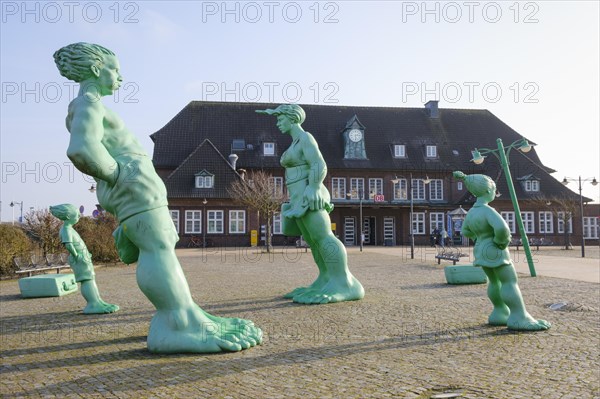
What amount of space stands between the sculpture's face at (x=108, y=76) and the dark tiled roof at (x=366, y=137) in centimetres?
3060

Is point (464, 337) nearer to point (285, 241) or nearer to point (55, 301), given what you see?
point (55, 301)

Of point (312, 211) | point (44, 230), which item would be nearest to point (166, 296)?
point (312, 211)

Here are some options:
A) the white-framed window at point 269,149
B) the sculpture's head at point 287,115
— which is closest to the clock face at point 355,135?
the white-framed window at point 269,149

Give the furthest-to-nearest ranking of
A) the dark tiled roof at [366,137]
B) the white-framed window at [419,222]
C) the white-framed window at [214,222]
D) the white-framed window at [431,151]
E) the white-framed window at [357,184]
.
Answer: the white-framed window at [431,151] → the white-framed window at [419,222] → the white-framed window at [357,184] → the dark tiled roof at [366,137] → the white-framed window at [214,222]

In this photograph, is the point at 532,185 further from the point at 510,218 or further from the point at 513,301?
the point at 513,301

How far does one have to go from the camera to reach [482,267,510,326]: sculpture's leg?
251 inches

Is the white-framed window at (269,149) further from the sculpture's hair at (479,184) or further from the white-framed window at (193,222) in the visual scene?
the sculpture's hair at (479,184)

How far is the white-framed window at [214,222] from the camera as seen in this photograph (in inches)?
1346

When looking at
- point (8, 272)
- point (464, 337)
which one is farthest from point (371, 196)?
point (464, 337)

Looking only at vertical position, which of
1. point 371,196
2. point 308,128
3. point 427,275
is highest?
point 308,128

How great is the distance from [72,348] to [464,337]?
167 inches

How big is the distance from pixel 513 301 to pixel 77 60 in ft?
17.6

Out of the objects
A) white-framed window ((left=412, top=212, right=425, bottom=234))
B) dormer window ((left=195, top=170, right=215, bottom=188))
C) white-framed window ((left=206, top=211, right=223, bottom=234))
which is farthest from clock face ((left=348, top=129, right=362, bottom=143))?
white-framed window ((left=206, top=211, right=223, bottom=234))

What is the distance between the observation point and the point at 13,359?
16.5 feet
